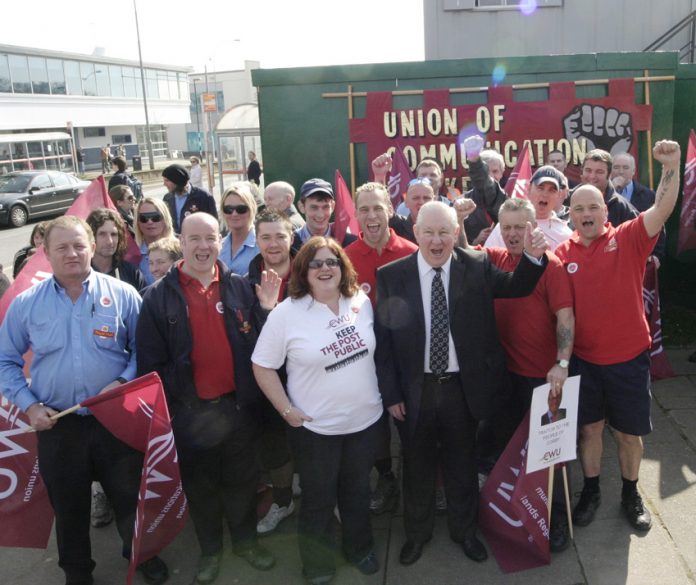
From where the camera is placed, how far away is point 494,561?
3555mm

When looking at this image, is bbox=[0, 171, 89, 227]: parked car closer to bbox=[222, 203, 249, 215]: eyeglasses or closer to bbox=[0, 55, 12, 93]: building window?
bbox=[222, 203, 249, 215]: eyeglasses

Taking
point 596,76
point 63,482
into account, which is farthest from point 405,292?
point 596,76

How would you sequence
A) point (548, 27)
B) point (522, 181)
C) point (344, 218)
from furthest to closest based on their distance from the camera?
1. point (548, 27)
2. point (522, 181)
3. point (344, 218)

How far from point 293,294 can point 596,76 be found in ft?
19.9

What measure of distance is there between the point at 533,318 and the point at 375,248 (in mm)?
1105

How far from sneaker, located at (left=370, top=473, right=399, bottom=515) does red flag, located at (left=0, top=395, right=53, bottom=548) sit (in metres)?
1.97

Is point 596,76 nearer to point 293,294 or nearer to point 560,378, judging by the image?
point 560,378

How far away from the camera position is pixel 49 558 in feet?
12.8

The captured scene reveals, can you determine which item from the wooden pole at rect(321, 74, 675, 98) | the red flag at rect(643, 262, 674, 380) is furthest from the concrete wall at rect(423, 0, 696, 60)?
the red flag at rect(643, 262, 674, 380)

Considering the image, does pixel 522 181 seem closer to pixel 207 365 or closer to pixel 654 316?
pixel 654 316

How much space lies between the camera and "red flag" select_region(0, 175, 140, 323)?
4.07m

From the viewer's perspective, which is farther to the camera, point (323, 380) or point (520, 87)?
point (520, 87)

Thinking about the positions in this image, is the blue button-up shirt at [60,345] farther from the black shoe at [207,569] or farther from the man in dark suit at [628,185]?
the man in dark suit at [628,185]

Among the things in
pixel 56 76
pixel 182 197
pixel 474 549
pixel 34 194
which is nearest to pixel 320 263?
pixel 474 549
